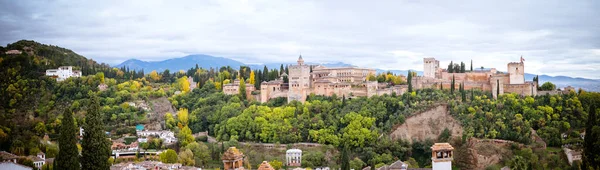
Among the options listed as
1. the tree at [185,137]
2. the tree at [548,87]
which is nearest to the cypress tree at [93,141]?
the tree at [185,137]

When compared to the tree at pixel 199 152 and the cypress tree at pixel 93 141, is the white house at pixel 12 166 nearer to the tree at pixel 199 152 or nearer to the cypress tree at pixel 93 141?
the cypress tree at pixel 93 141

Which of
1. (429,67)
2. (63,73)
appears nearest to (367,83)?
(429,67)

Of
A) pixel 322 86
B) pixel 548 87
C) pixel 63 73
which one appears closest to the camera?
pixel 548 87

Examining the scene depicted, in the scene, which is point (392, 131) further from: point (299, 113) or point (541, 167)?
point (541, 167)

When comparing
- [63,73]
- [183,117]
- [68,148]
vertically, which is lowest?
[183,117]

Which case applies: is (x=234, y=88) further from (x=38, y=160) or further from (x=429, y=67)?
(x=38, y=160)

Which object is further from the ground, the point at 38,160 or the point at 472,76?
the point at 472,76
